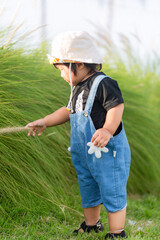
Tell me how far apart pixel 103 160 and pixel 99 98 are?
1.16 ft

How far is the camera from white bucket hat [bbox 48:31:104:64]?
1.91 metres

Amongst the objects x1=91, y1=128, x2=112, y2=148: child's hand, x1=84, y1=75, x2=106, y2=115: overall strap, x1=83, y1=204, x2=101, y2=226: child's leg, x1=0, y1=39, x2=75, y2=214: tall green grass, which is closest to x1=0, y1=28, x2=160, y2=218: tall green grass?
x1=0, y1=39, x2=75, y2=214: tall green grass

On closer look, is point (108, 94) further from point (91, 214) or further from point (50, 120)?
point (91, 214)

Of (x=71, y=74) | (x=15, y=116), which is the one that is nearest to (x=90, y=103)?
(x=71, y=74)

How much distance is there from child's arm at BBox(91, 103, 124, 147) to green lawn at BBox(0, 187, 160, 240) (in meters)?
0.57

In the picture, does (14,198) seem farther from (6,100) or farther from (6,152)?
(6,100)

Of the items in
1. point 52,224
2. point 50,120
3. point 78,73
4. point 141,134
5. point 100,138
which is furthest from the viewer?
point 141,134

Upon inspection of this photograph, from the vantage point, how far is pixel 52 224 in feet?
7.44

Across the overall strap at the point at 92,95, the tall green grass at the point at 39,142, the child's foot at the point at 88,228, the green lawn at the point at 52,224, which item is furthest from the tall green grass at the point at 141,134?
the overall strap at the point at 92,95

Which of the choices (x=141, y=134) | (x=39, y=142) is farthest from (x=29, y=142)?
(x=141, y=134)

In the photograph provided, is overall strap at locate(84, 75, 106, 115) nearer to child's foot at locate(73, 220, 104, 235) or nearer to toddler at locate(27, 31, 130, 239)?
toddler at locate(27, 31, 130, 239)

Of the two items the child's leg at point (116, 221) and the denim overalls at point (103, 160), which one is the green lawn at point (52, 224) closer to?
the child's leg at point (116, 221)

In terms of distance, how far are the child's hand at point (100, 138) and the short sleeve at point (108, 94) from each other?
6.3 inches

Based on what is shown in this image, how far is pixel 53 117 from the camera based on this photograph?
6.98ft
